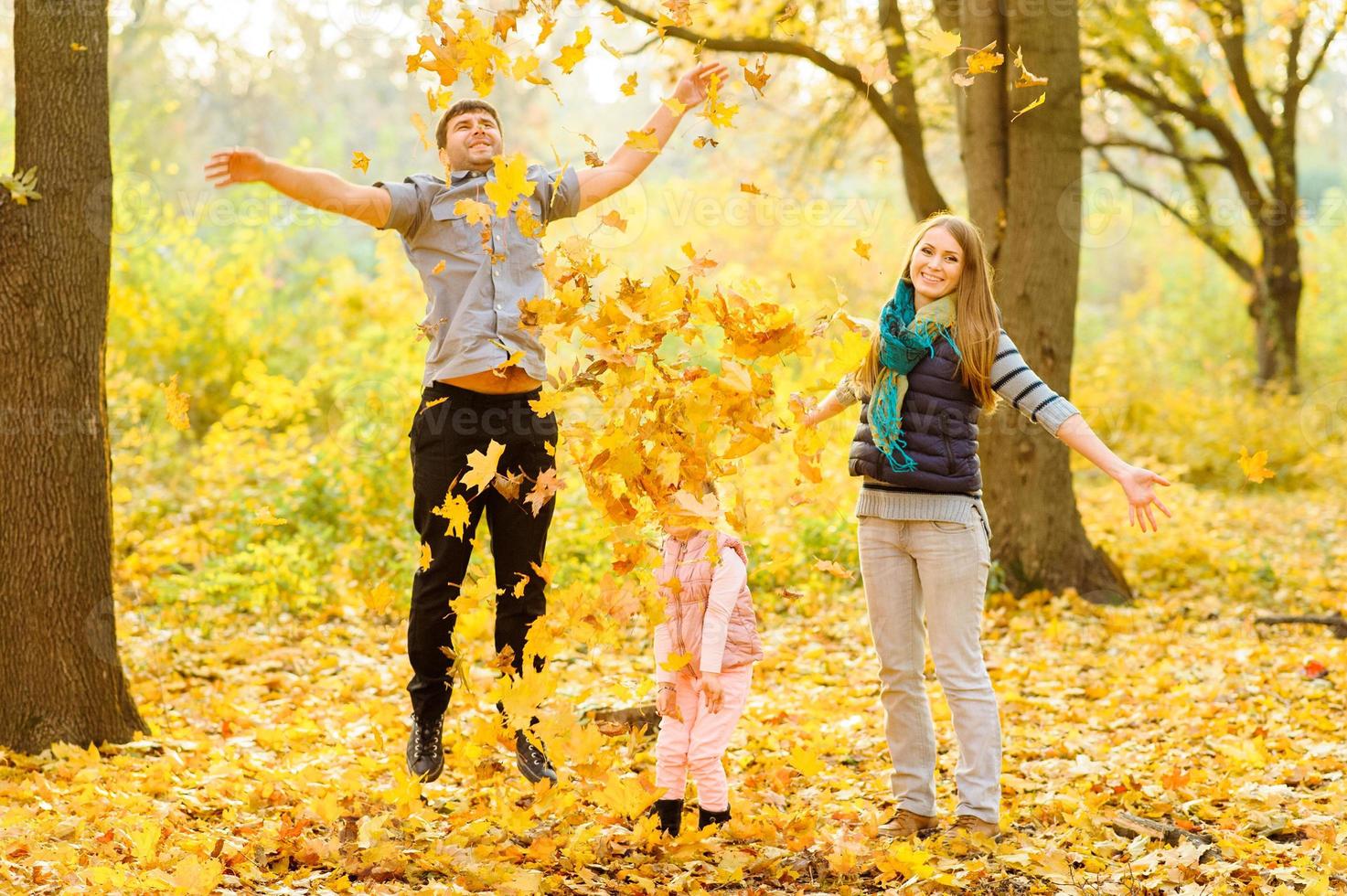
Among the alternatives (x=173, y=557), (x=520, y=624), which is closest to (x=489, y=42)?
(x=520, y=624)

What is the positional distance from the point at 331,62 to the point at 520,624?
33.8 meters

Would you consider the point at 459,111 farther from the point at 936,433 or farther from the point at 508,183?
the point at 936,433

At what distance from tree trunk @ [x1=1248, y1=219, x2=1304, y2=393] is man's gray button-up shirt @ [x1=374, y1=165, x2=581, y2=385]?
1273 centimetres

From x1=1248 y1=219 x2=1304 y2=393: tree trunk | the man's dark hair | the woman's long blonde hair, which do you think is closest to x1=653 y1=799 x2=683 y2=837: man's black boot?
the woman's long blonde hair

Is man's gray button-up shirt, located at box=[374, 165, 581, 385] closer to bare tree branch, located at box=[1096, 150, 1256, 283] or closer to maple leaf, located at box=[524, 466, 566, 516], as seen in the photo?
maple leaf, located at box=[524, 466, 566, 516]

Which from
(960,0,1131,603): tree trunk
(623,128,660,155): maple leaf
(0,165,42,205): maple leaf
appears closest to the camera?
(623,128,660,155): maple leaf

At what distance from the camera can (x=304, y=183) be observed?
3193 millimetres

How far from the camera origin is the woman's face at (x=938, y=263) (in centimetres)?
337

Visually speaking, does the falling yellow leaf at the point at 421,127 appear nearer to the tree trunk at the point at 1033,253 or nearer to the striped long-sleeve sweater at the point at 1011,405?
the striped long-sleeve sweater at the point at 1011,405

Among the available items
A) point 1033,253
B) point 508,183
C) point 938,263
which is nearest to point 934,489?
point 938,263

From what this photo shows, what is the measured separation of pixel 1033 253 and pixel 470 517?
441cm

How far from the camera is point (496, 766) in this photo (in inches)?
133

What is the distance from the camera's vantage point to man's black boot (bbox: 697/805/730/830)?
323cm

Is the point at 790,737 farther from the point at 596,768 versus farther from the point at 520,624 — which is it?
the point at 596,768
